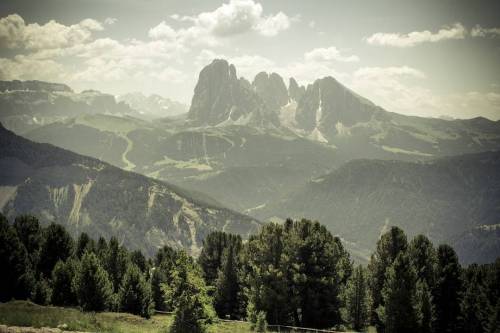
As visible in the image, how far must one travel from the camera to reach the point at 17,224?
104 m

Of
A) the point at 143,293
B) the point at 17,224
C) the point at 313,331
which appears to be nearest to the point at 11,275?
the point at 143,293

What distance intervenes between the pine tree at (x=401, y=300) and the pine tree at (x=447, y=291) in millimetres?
17003

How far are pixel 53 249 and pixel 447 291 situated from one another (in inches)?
2879

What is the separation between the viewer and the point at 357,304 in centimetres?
8831

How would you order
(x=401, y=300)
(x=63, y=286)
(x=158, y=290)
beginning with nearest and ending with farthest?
(x=401, y=300)
(x=63, y=286)
(x=158, y=290)

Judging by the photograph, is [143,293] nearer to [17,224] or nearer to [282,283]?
[282,283]

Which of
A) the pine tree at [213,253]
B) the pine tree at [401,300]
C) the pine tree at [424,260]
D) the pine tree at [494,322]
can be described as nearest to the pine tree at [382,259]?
the pine tree at [424,260]

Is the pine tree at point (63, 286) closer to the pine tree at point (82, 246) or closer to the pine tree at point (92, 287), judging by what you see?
the pine tree at point (92, 287)

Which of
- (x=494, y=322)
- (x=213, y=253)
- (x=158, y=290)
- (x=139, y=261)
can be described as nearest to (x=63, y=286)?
(x=158, y=290)

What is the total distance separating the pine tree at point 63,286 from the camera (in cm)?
7375

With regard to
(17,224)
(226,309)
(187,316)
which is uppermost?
(17,224)

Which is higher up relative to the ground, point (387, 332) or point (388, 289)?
point (388, 289)

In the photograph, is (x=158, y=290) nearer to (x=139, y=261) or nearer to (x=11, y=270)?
(x=139, y=261)

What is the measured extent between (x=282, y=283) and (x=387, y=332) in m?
16.5
